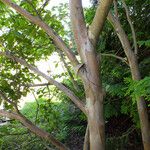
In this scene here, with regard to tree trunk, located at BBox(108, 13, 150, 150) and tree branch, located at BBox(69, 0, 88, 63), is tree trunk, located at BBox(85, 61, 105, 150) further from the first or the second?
tree trunk, located at BBox(108, 13, 150, 150)

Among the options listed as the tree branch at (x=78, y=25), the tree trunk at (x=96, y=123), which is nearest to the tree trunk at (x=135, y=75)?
the tree branch at (x=78, y=25)

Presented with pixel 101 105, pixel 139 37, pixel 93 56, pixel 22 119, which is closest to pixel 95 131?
pixel 101 105

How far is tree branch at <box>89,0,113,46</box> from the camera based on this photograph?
2.48 metres

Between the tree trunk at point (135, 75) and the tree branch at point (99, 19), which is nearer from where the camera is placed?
the tree branch at point (99, 19)

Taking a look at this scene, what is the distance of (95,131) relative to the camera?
270 cm

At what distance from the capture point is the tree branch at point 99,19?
97.6 inches

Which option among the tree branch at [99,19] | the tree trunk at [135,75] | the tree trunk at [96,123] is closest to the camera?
the tree branch at [99,19]

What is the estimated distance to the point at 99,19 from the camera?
2.57m

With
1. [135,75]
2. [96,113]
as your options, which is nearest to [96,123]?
[96,113]

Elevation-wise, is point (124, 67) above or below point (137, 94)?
above

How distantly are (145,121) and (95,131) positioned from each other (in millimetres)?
1041

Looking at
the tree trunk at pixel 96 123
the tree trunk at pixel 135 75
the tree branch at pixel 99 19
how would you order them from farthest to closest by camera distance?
the tree trunk at pixel 135 75, the tree trunk at pixel 96 123, the tree branch at pixel 99 19

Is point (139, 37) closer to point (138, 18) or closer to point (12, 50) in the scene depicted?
point (138, 18)

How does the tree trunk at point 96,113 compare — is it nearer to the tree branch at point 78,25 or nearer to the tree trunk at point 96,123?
the tree trunk at point 96,123
